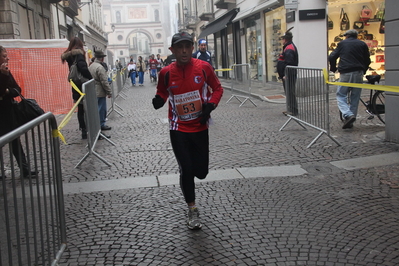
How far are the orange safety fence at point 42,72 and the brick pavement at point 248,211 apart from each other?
4.63m

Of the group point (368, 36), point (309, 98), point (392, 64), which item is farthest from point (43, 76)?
point (368, 36)

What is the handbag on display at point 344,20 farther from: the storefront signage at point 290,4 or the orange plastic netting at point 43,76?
the orange plastic netting at point 43,76

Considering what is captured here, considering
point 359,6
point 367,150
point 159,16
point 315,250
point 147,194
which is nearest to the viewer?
point 315,250

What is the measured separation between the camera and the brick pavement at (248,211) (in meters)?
3.57

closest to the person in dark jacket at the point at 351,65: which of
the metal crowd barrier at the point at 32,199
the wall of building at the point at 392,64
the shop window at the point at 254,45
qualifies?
the wall of building at the point at 392,64

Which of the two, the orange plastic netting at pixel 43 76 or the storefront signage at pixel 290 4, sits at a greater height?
the storefront signage at pixel 290 4

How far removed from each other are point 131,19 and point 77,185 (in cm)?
13124

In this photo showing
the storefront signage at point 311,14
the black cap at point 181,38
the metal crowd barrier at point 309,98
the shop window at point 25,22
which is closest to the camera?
the black cap at point 181,38

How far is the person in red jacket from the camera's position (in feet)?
13.6

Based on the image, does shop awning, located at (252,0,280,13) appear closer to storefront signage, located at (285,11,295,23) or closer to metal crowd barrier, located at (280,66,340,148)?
storefront signage, located at (285,11,295,23)

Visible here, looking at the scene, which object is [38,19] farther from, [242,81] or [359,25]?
[359,25]

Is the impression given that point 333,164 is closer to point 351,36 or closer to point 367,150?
point 367,150

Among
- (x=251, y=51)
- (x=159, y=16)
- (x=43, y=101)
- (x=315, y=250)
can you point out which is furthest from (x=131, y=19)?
(x=315, y=250)

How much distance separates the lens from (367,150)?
6859 mm
